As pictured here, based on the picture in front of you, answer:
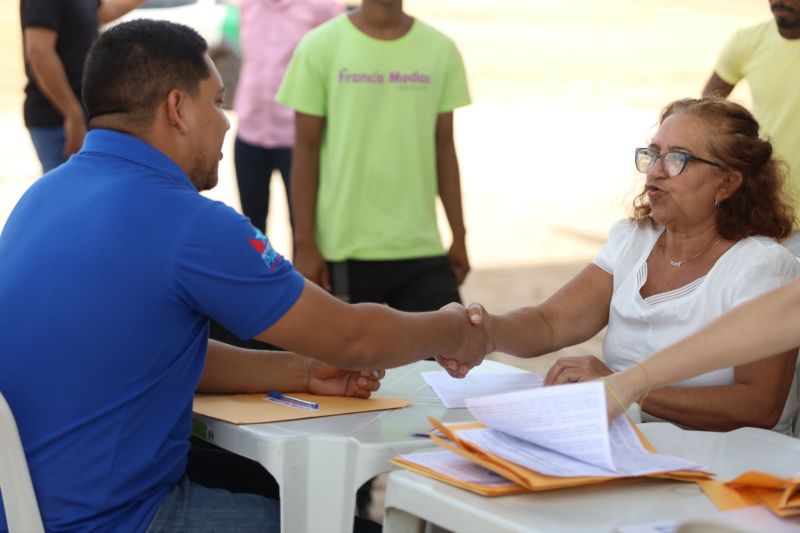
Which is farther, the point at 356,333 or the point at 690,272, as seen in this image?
the point at 690,272

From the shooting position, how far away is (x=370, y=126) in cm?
416

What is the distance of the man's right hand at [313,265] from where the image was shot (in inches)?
164

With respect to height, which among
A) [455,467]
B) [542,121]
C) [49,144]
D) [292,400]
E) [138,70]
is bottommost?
[542,121]

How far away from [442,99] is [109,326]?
2429 millimetres

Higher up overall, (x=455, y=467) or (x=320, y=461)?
(x=455, y=467)

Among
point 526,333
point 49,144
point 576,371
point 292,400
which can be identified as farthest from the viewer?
point 49,144

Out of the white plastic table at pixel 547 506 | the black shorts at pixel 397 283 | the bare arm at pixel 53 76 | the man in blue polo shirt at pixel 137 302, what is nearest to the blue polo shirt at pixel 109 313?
the man in blue polo shirt at pixel 137 302

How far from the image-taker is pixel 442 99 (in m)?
4.31

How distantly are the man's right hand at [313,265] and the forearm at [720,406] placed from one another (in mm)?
1781

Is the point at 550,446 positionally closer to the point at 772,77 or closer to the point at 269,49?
the point at 772,77

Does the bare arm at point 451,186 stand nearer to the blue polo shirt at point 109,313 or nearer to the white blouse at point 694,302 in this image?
the white blouse at point 694,302

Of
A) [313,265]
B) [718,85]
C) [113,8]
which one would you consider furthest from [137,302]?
[113,8]

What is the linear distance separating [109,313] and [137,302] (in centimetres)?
5

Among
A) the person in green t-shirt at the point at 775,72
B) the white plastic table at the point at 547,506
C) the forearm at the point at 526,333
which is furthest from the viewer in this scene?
the person in green t-shirt at the point at 775,72
